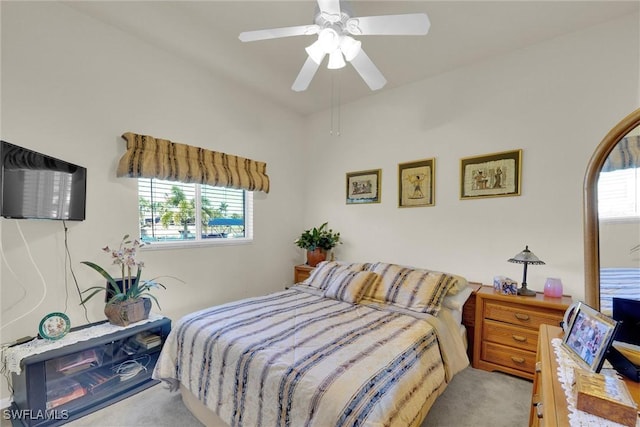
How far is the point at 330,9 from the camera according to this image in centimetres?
151

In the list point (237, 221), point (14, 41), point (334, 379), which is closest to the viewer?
point (334, 379)

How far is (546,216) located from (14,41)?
13.8 feet

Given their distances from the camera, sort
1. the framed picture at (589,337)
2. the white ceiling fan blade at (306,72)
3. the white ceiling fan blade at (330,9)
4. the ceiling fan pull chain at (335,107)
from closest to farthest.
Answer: the framed picture at (589,337), the white ceiling fan blade at (330,9), the white ceiling fan blade at (306,72), the ceiling fan pull chain at (335,107)

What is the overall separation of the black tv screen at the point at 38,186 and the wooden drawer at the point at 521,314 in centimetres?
333

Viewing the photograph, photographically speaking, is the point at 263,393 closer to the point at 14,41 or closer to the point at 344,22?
the point at 344,22

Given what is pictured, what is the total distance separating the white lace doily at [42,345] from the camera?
5.33ft

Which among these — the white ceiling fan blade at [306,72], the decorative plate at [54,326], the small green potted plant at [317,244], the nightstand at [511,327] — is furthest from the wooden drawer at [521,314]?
the decorative plate at [54,326]

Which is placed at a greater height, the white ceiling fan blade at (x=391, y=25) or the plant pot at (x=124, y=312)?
the white ceiling fan blade at (x=391, y=25)

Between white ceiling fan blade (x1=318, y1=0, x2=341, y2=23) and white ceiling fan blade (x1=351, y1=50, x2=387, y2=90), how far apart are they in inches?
10.8

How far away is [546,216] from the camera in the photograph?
2.34 meters

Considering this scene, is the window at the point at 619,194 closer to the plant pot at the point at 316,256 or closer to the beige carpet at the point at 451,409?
the beige carpet at the point at 451,409

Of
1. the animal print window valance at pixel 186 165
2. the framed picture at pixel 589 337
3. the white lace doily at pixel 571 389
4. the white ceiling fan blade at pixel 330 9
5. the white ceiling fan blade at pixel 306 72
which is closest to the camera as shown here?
Answer: the white lace doily at pixel 571 389

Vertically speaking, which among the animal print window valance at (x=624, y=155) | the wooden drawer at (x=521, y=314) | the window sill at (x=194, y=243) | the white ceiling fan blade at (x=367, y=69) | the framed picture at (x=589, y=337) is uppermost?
the white ceiling fan blade at (x=367, y=69)

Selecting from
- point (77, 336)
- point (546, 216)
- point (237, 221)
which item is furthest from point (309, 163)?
point (77, 336)
